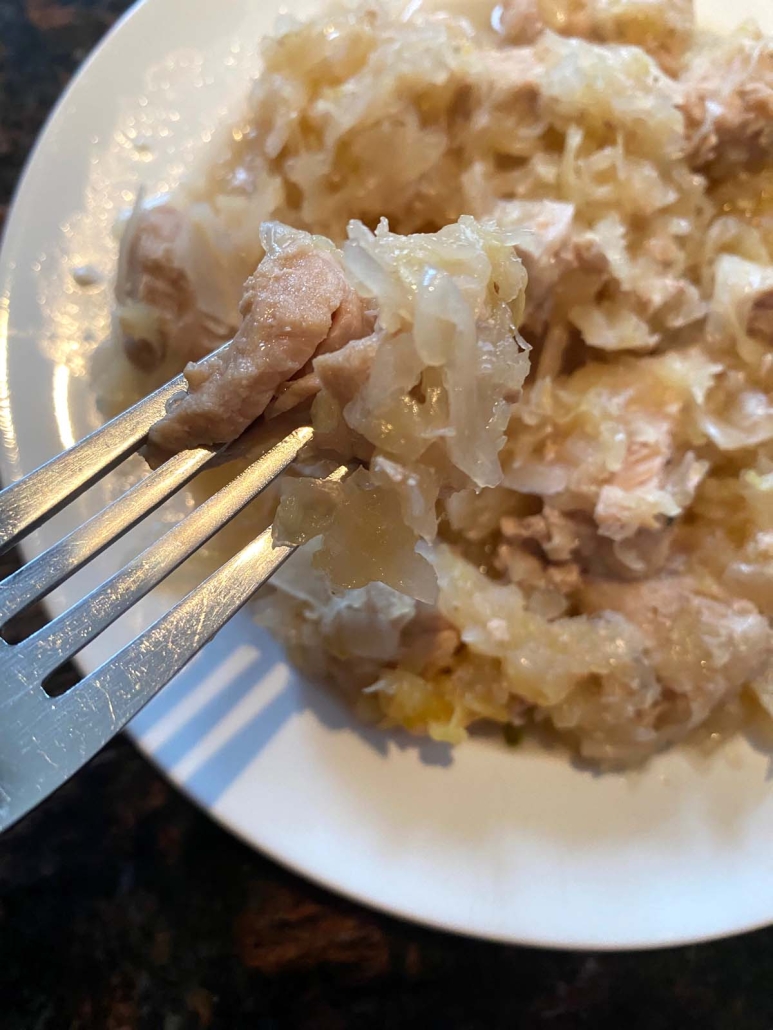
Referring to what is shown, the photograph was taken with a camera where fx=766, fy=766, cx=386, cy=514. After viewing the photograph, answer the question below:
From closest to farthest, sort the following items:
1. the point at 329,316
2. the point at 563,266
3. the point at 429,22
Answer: the point at 329,316, the point at 563,266, the point at 429,22

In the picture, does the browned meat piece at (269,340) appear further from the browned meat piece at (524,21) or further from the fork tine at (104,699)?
the browned meat piece at (524,21)

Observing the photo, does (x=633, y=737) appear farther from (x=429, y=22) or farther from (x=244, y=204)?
(x=429, y=22)

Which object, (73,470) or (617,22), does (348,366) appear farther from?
(617,22)

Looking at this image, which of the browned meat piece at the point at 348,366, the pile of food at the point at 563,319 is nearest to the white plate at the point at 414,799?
the pile of food at the point at 563,319

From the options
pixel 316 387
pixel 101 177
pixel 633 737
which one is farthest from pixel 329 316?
pixel 101 177

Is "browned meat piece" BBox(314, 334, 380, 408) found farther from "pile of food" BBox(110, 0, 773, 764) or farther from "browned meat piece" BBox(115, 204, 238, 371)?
"browned meat piece" BBox(115, 204, 238, 371)

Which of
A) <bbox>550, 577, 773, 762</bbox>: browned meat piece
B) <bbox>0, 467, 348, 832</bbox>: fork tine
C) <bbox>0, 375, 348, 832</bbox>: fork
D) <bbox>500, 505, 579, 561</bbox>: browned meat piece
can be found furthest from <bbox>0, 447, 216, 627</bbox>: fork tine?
<bbox>550, 577, 773, 762</bbox>: browned meat piece

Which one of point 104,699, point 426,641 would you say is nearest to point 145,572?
point 104,699
